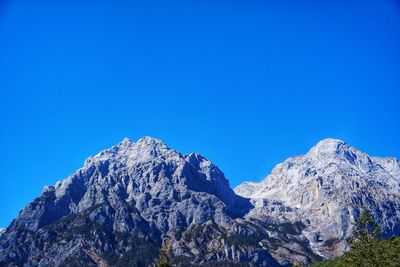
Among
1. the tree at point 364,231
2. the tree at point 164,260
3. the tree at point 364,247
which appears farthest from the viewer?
the tree at point 364,247

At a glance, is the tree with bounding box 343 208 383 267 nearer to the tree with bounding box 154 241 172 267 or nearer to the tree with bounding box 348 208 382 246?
the tree with bounding box 348 208 382 246

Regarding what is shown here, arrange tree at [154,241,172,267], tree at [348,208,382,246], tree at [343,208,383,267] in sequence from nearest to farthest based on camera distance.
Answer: tree at [154,241,172,267], tree at [348,208,382,246], tree at [343,208,383,267]

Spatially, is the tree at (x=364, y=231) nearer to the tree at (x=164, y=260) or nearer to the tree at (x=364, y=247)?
the tree at (x=364, y=247)

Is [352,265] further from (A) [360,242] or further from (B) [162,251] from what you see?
(B) [162,251]

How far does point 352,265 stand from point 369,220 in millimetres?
11812

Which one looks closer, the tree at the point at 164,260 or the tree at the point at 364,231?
the tree at the point at 164,260

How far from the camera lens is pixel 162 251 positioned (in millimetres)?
87250

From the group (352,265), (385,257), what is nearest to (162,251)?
(352,265)

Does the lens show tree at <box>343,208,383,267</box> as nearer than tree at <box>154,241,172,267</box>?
No

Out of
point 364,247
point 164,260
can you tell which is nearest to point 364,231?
point 364,247

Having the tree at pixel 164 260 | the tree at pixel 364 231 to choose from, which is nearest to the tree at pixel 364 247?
the tree at pixel 364 231

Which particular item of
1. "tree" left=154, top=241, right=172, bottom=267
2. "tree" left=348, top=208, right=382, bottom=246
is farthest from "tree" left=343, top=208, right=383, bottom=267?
"tree" left=154, top=241, right=172, bottom=267

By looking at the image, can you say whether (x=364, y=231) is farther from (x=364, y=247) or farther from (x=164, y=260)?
(x=164, y=260)

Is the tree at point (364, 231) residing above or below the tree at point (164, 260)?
above
